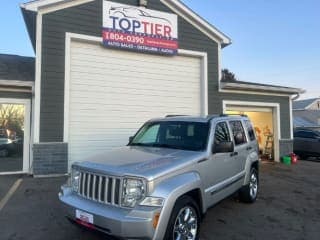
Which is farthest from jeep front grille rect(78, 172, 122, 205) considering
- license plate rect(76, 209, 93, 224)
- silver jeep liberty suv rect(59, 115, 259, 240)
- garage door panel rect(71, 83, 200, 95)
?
garage door panel rect(71, 83, 200, 95)

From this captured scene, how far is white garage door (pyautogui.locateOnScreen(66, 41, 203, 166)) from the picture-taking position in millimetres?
10570

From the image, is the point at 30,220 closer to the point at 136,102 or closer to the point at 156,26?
the point at 136,102

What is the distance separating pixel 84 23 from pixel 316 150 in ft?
47.4

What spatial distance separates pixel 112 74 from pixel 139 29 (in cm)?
199

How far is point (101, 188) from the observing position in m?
4.05

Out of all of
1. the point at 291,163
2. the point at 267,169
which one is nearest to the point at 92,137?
the point at 267,169

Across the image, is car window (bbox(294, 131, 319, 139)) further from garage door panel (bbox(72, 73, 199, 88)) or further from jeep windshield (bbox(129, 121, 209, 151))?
jeep windshield (bbox(129, 121, 209, 151))

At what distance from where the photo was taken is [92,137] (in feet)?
35.4

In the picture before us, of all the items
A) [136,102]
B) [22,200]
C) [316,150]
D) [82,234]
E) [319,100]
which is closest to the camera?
[82,234]

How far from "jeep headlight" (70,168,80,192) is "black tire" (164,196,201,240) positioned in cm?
145

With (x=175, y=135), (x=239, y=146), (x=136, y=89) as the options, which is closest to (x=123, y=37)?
(x=136, y=89)

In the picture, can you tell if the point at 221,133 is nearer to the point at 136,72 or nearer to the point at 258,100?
the point at 136,72

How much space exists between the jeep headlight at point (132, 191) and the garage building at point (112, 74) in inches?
259

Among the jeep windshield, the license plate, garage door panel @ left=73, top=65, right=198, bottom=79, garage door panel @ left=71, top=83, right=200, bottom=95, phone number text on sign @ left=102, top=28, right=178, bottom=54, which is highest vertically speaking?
phone number text on sign @ left=102, top=28, right=178, bottom=54
